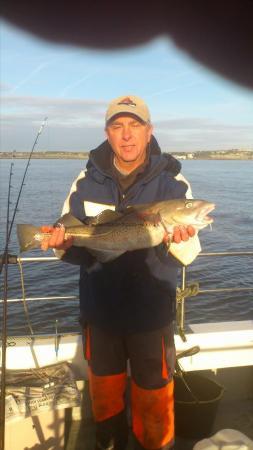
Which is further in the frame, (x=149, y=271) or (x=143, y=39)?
(x=149, y=271)

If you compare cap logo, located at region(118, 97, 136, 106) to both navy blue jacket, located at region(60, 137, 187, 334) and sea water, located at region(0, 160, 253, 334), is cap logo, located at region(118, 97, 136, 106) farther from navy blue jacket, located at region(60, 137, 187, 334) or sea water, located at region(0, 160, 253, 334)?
sea water, located at region(0, 160, 253, 334)

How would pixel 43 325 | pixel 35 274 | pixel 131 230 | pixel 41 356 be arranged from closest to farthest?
pixel 131 230
pixel 41 356
pixel 43 325
pixel 35 274

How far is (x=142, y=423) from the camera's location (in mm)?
3748

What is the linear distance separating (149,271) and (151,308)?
0.32 metres

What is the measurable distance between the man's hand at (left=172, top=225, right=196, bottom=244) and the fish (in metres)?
0.08

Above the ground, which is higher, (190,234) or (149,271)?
(190,234)

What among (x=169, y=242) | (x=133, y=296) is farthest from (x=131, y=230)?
(x=133, y=296)

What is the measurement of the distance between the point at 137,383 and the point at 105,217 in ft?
5.07

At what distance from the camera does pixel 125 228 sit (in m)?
3.92

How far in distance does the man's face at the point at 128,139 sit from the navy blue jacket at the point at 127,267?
0.14 metres

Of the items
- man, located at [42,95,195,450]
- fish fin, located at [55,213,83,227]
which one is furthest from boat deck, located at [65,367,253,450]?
fish fin, located at [55,213,83,227]

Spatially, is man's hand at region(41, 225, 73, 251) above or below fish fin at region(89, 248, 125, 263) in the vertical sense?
above

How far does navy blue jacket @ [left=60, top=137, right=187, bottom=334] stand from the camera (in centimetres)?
356

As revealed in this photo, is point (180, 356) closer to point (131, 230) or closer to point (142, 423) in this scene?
point (142, 423)
